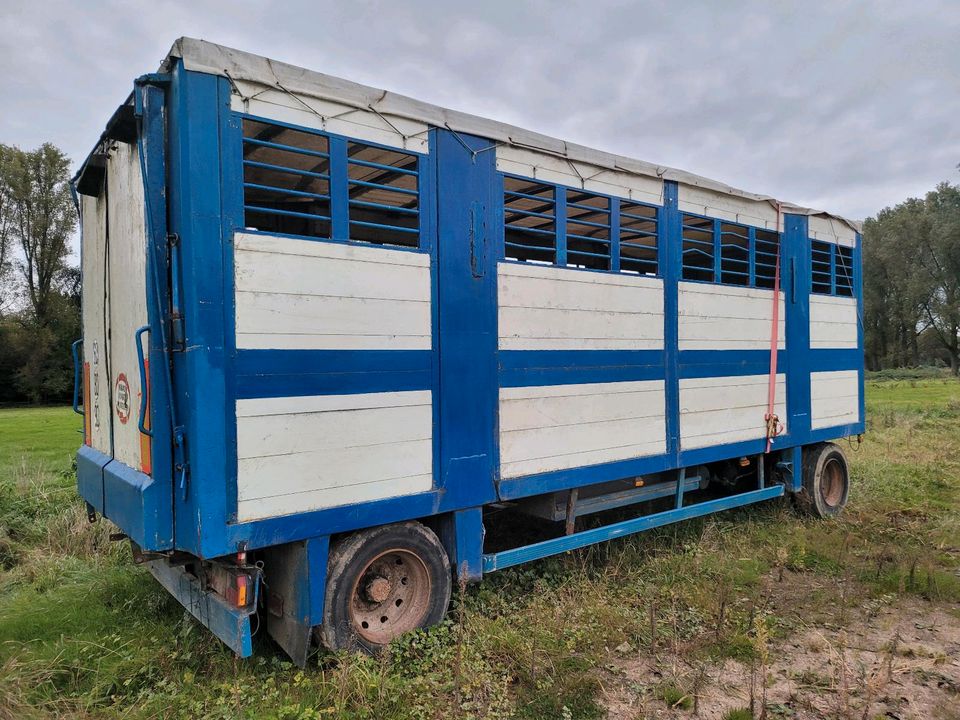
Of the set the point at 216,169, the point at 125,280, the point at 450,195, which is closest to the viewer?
the point at 216,169

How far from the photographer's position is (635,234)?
5.59m

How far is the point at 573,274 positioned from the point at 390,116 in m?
1.81

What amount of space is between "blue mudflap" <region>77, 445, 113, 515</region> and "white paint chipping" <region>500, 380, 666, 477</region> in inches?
105

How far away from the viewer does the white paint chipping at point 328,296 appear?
11.5 feet

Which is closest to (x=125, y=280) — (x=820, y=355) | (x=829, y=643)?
(x=829, y=643)

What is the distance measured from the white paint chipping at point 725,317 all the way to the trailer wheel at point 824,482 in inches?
63.0

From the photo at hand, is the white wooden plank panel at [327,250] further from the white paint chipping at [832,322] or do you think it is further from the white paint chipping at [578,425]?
the white paint chipping at [832,322]

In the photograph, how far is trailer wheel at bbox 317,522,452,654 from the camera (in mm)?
3834

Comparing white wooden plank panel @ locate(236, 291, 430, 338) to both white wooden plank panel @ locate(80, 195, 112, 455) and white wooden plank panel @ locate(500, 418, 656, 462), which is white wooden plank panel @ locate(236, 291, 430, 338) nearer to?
white wooden plank panel @ locate(500, 418, 656, 462)

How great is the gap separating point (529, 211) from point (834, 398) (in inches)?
201

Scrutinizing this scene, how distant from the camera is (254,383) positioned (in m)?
3.48

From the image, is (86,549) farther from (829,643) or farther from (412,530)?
(829,643)

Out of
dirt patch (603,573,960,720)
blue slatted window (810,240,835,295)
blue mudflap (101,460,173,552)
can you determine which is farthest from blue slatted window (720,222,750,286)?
blue mudflap (101,460,173,552)

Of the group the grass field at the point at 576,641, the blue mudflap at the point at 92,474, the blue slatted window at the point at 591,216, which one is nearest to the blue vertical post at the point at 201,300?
the grass field at the point at 576,641
